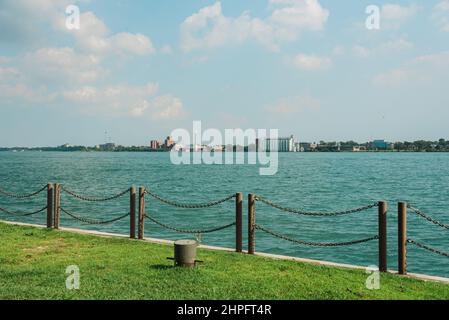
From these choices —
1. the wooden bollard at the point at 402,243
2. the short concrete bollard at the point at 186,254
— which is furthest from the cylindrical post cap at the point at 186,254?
the wooden bollard at the point at 402,243

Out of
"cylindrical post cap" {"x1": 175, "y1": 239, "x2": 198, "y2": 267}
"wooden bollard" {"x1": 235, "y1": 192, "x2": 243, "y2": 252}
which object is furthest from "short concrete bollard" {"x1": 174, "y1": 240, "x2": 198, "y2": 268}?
"wooden bollard" {"x1": 235, "y1": 192, "x2": 243, "y2": 252}

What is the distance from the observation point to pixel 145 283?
7871mm

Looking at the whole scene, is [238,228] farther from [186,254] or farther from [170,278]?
[170,278]

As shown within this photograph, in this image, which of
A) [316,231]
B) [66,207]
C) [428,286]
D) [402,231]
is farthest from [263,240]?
[66,207]

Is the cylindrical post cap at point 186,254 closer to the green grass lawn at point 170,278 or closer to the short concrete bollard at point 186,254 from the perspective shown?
the short concrete bollard at point 186,254

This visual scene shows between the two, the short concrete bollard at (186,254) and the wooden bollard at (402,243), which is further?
the wooden bollard at (402,243)

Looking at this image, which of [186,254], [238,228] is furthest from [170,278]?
[238,228]

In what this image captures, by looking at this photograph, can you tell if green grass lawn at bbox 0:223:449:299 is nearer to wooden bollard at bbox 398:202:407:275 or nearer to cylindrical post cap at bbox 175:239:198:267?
cylindrical post cap at bbox 175:239:198:267

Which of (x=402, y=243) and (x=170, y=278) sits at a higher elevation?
(x=402, y=243)

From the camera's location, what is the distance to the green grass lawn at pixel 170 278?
730 centimetres

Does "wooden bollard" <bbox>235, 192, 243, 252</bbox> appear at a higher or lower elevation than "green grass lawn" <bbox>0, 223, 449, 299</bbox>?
higher

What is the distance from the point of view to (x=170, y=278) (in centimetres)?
817

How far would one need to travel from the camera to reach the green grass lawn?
730cm

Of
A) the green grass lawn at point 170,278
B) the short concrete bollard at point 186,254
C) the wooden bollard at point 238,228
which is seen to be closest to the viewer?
the green grass lawn at point 170,278
